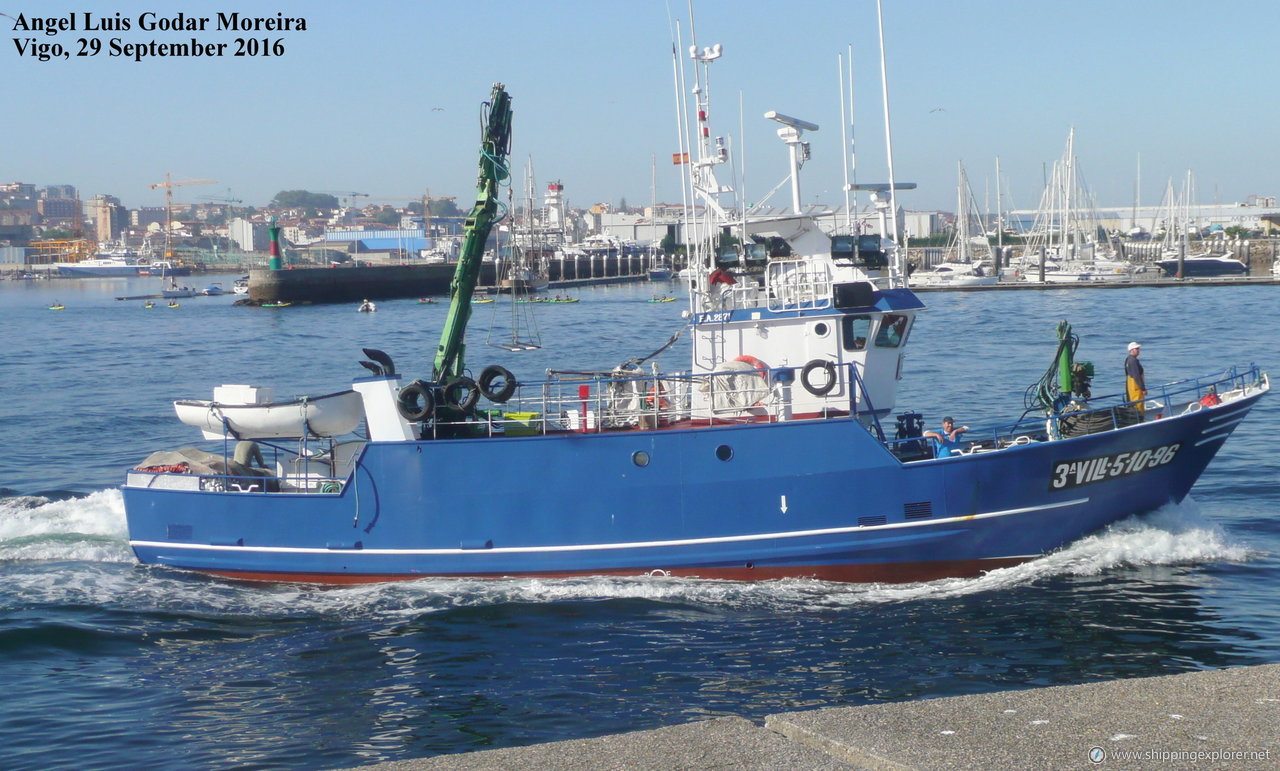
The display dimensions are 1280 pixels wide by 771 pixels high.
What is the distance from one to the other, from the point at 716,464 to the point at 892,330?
303 centimetres

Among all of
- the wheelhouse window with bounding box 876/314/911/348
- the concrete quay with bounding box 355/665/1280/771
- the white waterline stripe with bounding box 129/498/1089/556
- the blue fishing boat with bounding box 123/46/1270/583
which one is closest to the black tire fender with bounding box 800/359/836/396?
the blue fishing boat with bounding box 123/46/1270/583

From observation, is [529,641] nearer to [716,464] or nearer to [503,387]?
[716,464]

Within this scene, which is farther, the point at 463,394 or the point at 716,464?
the point at 463,394

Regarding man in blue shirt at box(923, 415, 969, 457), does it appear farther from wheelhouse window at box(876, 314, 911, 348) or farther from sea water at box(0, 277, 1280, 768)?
sea water at box(0, 277, 1280, 768)

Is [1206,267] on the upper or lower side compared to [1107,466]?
upper

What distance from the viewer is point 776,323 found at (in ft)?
47.6

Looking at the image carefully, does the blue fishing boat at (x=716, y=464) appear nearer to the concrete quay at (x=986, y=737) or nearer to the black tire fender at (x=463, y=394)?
the black tire fender at (x=463, y=394)

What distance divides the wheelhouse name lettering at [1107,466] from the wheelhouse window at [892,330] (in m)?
2.59

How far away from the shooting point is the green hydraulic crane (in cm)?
1518

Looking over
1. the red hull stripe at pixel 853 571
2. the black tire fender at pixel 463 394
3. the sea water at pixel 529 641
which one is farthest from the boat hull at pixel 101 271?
the red hull stripe at pixel 853 571

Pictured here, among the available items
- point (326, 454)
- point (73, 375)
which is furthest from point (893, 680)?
point (73, 375)

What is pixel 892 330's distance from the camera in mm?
14523

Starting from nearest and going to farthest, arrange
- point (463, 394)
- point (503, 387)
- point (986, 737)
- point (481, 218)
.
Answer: point (986, 737), point (463, 394), point (503, 387), point (481, 218)

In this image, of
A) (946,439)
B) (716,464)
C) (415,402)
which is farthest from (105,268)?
(946,439)
